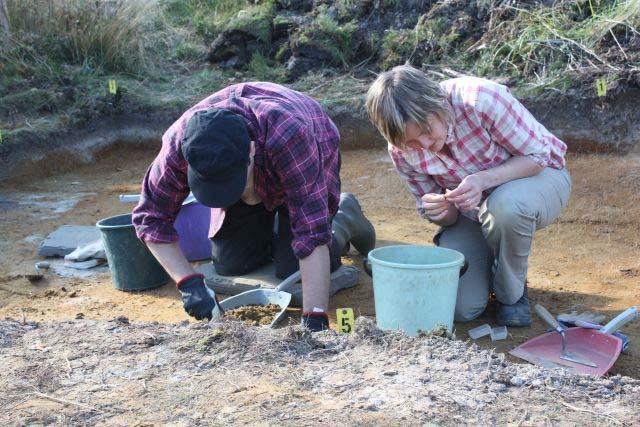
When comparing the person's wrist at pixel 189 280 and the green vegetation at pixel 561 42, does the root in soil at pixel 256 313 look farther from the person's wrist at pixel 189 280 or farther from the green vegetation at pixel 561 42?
the green vegetation at pixel 561 42

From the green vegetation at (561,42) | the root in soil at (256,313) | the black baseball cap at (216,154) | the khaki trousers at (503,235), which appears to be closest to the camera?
the black baseball cap at (216,154)

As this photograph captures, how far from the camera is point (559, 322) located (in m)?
3.25

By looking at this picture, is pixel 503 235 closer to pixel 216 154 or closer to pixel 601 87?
pixel 216 154

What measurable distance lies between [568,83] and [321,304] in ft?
13.2

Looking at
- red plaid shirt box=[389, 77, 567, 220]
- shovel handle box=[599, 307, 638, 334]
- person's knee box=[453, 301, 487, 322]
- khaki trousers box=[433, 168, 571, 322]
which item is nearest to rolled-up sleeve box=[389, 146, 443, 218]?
red plaid shirt box=[389, 77, 567, 220]

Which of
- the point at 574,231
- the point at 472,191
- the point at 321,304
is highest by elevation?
the point at 472,191

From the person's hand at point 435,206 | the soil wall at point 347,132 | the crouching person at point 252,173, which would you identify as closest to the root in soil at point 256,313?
the crouching person at point 252,173

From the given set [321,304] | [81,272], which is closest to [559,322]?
[321,304]

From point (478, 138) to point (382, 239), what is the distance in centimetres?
161

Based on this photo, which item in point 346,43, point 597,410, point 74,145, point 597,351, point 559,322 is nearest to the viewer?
point 597,410

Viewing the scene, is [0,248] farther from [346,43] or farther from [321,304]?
[346,43]

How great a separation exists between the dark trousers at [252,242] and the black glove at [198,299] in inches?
23.3

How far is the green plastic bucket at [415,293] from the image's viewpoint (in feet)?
9.43

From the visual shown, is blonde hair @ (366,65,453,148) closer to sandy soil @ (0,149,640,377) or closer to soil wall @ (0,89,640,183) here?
sandy soil @ (0,149,640,377)
